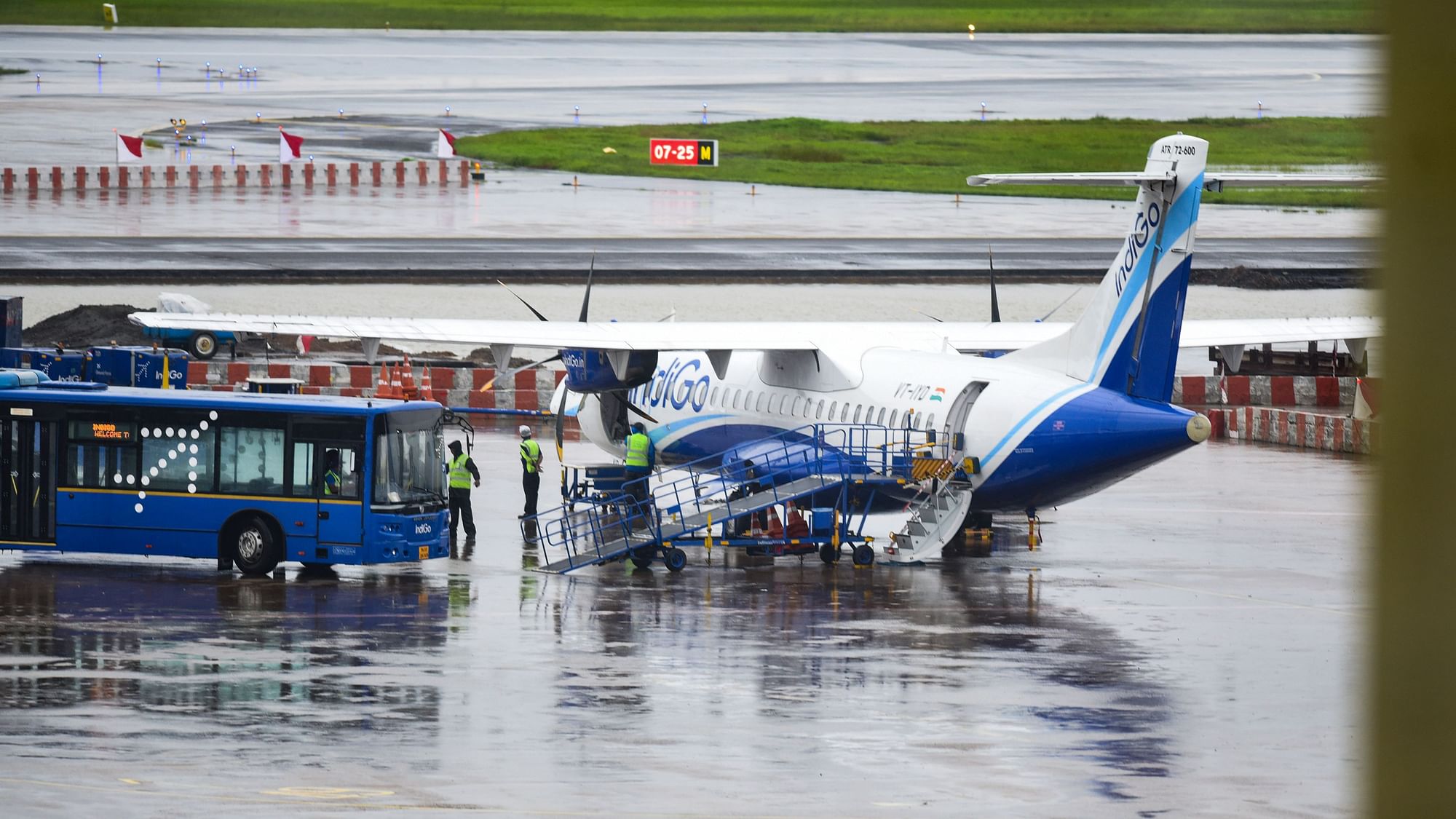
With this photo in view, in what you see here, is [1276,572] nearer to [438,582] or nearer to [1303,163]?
[438,582]

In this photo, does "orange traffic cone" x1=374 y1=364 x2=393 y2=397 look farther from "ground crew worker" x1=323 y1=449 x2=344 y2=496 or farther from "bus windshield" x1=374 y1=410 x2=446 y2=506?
"ground crew worker" x1=323 y1=449 x2=344 y2=496

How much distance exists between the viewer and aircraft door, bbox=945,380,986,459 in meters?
27.9

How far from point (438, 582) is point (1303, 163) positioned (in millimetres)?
63674

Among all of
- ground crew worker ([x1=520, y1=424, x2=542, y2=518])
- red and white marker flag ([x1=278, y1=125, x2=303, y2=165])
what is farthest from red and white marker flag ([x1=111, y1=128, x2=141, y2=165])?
ground crew worker ([x1=520, y1=424, x2=542, y2=518])

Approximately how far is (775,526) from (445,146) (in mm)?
59398

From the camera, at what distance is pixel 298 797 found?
1459cm

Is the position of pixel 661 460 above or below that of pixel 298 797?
above

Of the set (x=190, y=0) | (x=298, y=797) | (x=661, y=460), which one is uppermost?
(x=190, y=0)

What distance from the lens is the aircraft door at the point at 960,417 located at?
2791cm

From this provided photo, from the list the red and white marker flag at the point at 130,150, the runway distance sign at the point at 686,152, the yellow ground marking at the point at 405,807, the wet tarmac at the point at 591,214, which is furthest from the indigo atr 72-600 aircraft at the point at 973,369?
the runway distance sign at the point at 686,152

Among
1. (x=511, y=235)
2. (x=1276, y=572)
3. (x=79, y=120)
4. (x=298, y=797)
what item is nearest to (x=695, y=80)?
(x=79, y=120)

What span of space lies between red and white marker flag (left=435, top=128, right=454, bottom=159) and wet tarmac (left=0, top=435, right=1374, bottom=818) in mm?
56067

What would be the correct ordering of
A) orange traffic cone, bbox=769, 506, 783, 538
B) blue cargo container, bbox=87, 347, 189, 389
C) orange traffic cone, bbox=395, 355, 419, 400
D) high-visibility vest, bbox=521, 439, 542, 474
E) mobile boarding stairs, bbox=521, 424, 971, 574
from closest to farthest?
mobile boarding stairs, bbox=521, 424, 971, 574 < orange traffic cone, bbox=769, 506, 783, 538 < high-visibility vest, bbox=521, 439, 542, 474 < blue cargo container, bbox=87, 347, 189, 389 < orange traffic cone, bbox=395, 355, 419, 400

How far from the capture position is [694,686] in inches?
783
